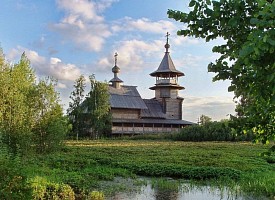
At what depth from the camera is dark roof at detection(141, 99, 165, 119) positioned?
158 ft

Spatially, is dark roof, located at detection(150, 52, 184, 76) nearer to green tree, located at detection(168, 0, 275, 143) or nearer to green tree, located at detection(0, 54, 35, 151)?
green tree, located at detection(0, 54, 35, 151)

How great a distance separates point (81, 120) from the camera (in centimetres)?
4012

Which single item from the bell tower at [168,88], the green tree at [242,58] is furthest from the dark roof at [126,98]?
the green tree at [242,58]

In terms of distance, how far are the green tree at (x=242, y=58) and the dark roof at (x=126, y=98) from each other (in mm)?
41371

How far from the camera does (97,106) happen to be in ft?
130

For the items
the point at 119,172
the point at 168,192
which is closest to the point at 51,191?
the point at 168,192

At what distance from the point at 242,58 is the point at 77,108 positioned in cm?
3786

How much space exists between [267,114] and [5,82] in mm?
13170

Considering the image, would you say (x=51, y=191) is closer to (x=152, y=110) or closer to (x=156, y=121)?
(x=156, y=121)

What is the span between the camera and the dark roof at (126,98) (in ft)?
151

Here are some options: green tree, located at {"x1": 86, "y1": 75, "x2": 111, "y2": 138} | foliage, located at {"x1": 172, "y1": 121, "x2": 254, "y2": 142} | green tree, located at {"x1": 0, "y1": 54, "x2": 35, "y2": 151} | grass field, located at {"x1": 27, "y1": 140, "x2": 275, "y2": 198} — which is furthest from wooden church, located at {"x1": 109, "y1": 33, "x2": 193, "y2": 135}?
green tree, located at {"x1": 0, "y1": 54, "x2": 35, "y2": 151}

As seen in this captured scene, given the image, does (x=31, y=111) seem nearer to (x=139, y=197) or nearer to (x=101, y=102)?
(x=139, y=197)

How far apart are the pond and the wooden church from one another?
32.5m

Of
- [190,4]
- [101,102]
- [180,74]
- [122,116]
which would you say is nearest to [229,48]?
[190,4]
